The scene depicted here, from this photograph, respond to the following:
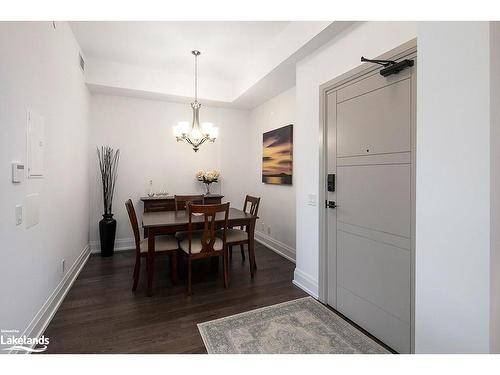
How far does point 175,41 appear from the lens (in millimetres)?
3045

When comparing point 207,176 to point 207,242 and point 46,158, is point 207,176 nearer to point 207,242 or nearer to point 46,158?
point 207,242

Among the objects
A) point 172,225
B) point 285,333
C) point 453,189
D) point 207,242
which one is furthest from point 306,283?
point 453,189

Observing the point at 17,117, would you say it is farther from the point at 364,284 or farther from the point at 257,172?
the point at 257,172

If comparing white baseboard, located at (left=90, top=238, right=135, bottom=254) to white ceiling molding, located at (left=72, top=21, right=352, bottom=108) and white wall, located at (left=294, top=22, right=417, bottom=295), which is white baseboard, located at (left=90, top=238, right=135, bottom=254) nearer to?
white ceiling molding, located at (left=72, top=21, right=352, bottom=108)

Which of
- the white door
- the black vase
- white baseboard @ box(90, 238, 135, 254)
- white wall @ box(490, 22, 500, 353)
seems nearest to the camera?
white wall @ box(490, 22, 500, 353)

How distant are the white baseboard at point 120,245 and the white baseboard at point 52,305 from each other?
2.55 feet

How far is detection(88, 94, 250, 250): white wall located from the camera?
13.0 feet

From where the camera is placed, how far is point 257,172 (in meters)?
4.63

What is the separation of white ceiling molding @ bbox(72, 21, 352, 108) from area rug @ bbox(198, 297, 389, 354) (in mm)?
2543

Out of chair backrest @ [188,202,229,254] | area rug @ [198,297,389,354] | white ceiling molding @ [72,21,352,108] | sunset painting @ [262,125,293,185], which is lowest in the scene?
area rug @ [198,297,389,354]

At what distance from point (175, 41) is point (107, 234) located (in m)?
2.90

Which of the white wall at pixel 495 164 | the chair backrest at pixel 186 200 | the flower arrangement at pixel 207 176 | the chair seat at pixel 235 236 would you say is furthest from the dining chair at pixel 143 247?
the white wall at pixel 495 164

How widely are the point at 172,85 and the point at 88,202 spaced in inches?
91.5

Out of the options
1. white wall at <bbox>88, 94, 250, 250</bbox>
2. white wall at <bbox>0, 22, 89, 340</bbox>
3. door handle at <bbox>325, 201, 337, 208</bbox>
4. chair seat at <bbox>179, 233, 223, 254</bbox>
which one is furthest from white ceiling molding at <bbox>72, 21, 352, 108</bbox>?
chair seat at <bbox>179, 233, 223, 254</bbox>
